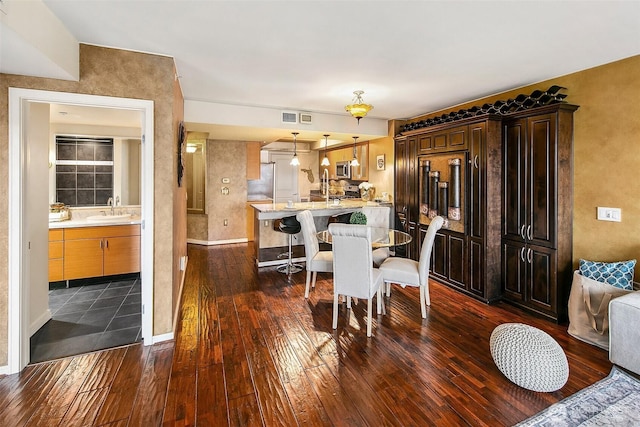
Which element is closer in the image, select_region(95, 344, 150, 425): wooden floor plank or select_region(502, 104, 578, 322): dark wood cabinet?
select_region(95, 344, 150, 425): wooden floor plank

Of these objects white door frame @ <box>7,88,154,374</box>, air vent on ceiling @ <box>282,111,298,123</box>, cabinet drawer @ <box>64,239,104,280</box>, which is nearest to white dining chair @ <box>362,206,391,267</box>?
air vent on ceiling @ <box>282,111,298,123</box>

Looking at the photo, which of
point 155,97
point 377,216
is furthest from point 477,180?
point 155,97

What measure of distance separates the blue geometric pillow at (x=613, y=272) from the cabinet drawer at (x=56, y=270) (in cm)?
587

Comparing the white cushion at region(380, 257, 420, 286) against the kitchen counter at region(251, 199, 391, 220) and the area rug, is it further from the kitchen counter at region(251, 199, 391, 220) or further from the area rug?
the kitchen counter at region(251, 199, 391, 220)

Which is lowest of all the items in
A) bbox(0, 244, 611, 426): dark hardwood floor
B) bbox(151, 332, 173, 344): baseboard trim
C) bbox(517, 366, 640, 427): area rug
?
bbox(517, 366, 640, 427): area rug

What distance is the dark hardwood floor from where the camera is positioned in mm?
2008

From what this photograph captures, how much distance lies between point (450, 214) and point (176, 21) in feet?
12.0

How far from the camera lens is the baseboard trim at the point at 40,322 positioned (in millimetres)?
2986

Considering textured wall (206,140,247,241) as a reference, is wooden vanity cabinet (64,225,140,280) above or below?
below

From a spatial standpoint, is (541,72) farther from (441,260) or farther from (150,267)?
(150,267)

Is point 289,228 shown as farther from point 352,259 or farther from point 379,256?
point 352,259

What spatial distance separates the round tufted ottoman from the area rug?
5.5 inches

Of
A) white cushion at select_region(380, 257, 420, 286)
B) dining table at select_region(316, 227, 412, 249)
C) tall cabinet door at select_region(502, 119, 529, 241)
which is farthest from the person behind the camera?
dining table at select_region(316, 227, 412, 249)

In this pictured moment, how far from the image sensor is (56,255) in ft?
13.3
